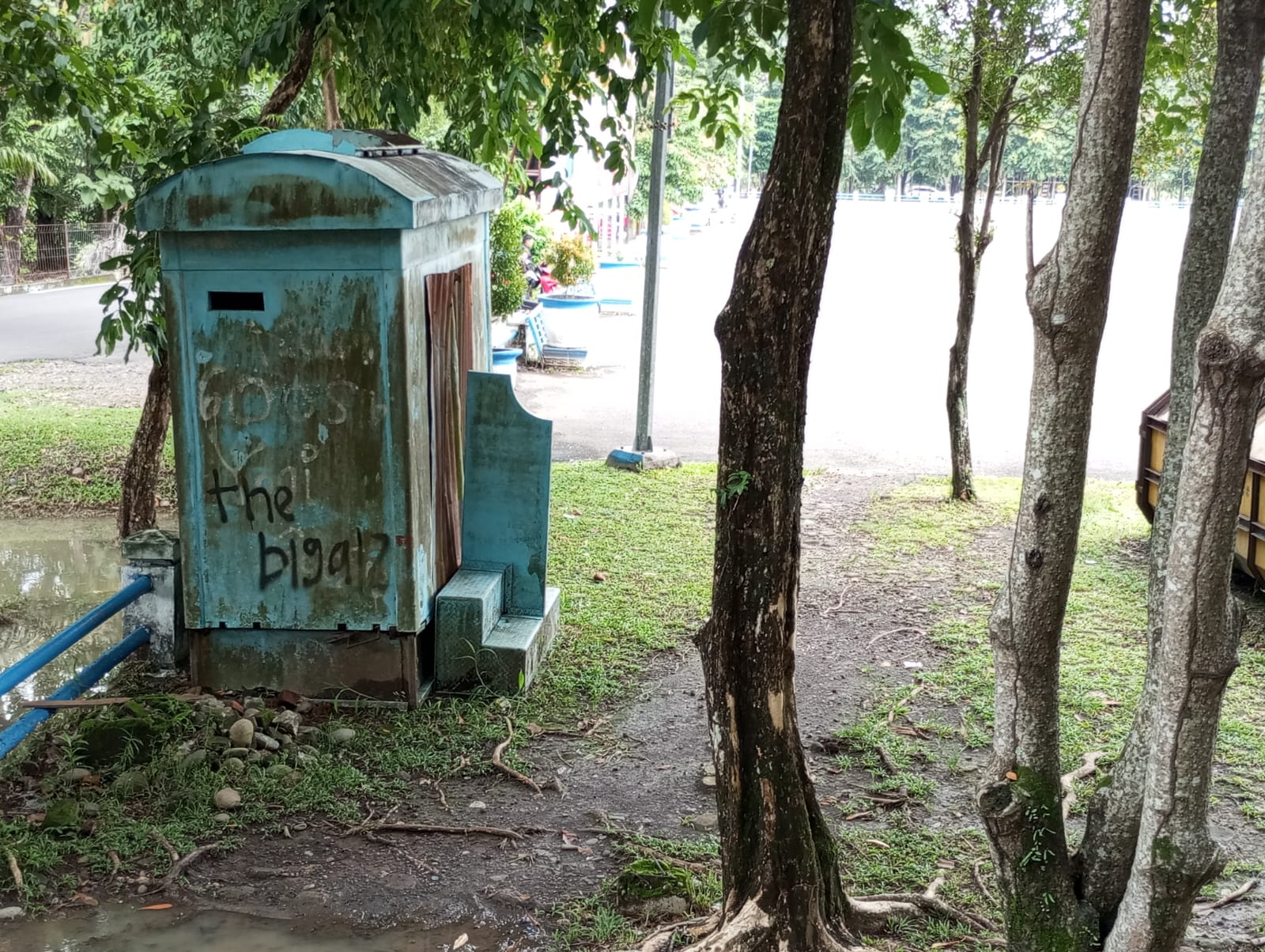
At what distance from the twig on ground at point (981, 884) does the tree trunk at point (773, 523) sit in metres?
0.73

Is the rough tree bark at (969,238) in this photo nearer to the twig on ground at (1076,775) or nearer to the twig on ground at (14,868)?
the twig on ground at (1076,775)

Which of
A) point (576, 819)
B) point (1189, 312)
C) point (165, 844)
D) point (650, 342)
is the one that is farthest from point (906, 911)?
point (650, 342)

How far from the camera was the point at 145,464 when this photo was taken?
718 centimetres

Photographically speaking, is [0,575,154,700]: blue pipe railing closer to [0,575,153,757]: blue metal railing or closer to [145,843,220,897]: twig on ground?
→ [0,575,153,757]: blue metal railing

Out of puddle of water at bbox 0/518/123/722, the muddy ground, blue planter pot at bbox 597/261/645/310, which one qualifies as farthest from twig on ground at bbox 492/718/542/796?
blue planter pot at bbox 597/261/645/310

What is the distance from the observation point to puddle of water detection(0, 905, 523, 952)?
12.3 feet

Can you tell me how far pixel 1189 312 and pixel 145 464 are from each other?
5827 millimetres

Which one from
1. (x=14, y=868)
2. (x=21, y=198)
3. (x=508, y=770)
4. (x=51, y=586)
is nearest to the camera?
(x=14, y=868)

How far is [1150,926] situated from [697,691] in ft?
10.5

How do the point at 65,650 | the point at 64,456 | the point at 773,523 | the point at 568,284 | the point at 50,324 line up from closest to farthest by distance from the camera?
the point at 773,523
the point at 65,650
the point at 64,456
the point at 50,324
the point at 568,284

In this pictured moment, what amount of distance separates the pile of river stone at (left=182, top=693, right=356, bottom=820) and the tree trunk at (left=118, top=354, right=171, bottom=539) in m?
2.19

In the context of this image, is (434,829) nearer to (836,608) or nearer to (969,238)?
(836,608)

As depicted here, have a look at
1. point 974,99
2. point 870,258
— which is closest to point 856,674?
point 974,99

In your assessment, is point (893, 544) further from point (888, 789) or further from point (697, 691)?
point (888, 789)
